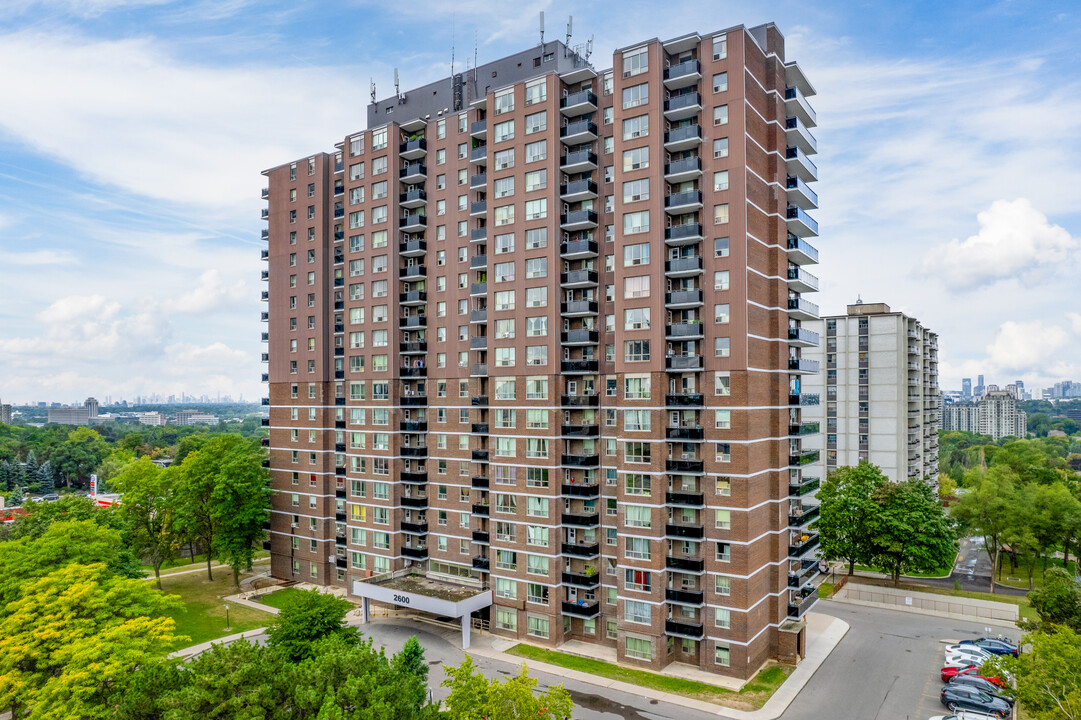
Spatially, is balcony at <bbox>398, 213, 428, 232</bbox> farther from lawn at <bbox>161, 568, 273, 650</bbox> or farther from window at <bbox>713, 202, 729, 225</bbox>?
lawn at <bbox>161, 568, 273, 650</bbox>

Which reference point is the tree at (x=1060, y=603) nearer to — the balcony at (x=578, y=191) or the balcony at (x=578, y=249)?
the balcony at (x=578, y=249)

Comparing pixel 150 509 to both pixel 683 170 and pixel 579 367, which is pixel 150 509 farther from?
pixel 683 170

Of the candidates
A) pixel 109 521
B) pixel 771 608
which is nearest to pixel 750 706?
pixel 771 608

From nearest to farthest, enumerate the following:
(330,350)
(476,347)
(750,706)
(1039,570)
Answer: (750,706) → (476,347) → (330,350) → (1039,570)

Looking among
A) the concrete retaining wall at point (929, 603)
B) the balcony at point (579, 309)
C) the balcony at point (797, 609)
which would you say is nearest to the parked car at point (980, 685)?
the balcony at point (797, 609)

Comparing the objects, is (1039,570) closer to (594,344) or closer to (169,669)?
(594,344)

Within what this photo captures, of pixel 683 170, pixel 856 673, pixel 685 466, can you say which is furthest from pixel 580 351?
pixel 856 673
